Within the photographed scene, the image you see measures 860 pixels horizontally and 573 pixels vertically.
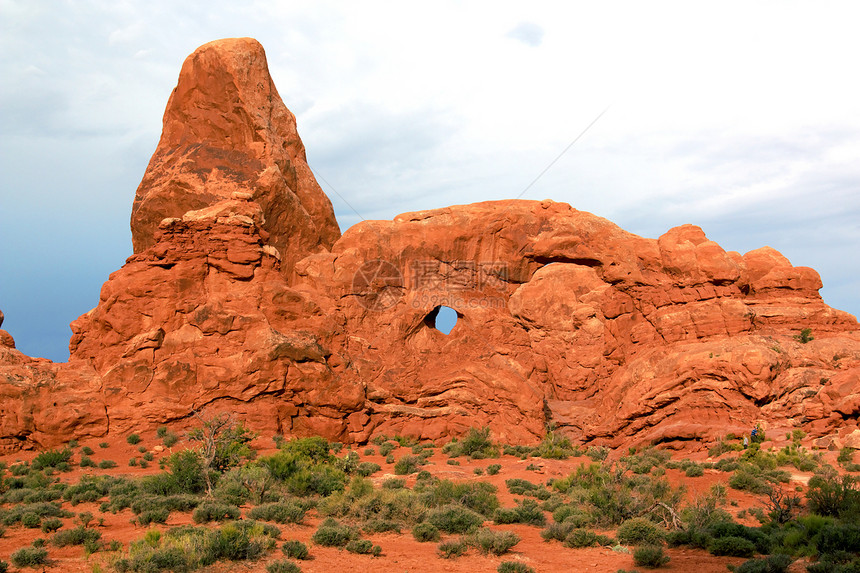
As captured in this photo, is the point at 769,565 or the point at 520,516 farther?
the point at 520,516

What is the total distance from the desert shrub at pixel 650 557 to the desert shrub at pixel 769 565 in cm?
129

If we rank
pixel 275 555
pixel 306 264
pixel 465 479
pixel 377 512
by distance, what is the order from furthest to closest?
1. pixel 306 264
2. pixel 465 479
3. pixel 377 512
4. pixel 275 555

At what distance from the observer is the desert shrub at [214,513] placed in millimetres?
13430

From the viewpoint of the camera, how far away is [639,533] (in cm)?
1299

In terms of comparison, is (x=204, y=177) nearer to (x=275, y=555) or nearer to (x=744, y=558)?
(x=275, y=555)

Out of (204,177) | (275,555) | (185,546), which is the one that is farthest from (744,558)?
(204,177)

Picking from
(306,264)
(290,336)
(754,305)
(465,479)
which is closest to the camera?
(465,479)

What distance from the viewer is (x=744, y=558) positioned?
1179 centimetres

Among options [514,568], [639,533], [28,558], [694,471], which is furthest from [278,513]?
[694,471]

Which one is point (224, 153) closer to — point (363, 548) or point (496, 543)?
point (363, 548)

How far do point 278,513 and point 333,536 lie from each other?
2.26m

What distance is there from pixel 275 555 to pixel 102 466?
41.5 ft

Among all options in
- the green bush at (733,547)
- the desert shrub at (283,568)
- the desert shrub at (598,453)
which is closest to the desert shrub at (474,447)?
the desert shrub at (598,453)

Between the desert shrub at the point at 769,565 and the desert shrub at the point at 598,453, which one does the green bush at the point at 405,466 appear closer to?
the desert shrub at the point at 598,453
